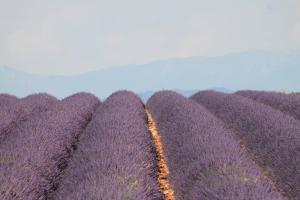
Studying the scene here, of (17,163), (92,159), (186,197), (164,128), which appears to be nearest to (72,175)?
(92,159)

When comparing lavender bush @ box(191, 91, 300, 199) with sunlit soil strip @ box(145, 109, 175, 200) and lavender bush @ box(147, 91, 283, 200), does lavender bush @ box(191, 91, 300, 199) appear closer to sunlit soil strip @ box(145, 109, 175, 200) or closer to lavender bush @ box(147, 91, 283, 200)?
lavender bush @ box(147, 91, 283, 200)

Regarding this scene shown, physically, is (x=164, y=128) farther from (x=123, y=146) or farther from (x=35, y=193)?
(x=35, y=193)

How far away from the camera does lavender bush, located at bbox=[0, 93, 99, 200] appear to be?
238 inches

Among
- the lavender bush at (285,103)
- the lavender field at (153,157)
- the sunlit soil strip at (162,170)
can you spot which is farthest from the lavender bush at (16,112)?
the lavender bush at (285,103)

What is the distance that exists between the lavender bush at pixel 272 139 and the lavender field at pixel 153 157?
2cm

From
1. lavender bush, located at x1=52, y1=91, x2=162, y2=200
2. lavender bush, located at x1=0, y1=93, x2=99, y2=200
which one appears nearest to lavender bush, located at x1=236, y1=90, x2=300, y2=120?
lavender bush, located at x1=0, y1=93, x2=99, y2=200

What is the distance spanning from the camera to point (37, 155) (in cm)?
769

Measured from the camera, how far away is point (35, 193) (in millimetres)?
6637

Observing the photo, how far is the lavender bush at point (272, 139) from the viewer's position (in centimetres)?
829

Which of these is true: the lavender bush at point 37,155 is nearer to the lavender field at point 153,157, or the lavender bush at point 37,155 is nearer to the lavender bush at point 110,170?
the lavender field at point 153,157

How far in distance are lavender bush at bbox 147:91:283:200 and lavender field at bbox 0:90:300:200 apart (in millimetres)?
11

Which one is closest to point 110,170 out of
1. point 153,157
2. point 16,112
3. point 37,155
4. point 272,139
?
point 37,155

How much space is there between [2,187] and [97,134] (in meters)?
3.51

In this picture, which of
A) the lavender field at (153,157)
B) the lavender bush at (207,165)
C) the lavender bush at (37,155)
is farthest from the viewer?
the lavender bush at (37,155)
